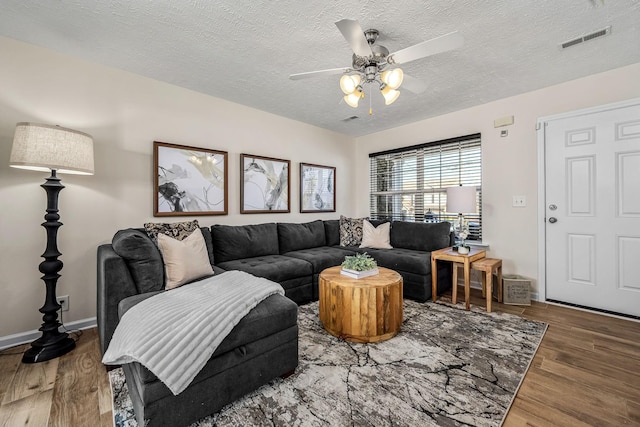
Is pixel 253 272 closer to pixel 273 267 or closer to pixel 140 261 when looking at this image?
pixel 273 267

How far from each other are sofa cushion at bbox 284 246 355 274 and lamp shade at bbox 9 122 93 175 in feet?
7.50

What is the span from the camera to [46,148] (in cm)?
194

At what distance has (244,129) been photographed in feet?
11.9

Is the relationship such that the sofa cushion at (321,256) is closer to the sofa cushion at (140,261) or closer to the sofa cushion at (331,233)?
the sofa cushion at (331,233)

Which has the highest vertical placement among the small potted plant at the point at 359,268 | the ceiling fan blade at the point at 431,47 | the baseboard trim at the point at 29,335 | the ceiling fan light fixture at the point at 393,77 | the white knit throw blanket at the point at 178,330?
the ceiling fan blade at the point at 431,47

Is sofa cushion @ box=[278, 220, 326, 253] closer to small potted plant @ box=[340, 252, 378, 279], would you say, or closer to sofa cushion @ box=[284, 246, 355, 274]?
sofa cushion @ box=[284, 246, 355, 274]

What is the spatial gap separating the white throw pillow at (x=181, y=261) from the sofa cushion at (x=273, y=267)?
17.2 inches

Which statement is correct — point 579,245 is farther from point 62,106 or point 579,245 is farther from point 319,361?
point 62,106

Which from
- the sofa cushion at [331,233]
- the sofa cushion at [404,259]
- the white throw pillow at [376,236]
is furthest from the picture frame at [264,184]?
the sofa cushion at [404,259]

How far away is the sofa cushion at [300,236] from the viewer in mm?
3693

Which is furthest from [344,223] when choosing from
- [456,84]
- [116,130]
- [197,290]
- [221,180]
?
[116,130]

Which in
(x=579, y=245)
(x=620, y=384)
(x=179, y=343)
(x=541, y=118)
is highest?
(x=541, y=118)

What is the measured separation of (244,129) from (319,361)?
2.96m

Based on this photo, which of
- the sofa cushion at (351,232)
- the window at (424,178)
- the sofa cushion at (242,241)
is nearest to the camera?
the sofa cushion at (242,241)
